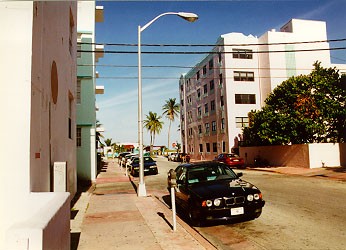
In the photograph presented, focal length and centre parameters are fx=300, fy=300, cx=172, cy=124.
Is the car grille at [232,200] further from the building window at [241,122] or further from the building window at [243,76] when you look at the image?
the building window at [243,76]

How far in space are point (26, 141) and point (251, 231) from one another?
16.6 feet

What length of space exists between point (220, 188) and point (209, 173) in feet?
3.86

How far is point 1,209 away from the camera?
13.6ft

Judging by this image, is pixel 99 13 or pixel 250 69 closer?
pixel 99 13

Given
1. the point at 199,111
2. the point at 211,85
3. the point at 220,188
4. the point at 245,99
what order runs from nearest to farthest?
the point at 220,188
the point at 245,99
the point at 211,85
the point at 199,111

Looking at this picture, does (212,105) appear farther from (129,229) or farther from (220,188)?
(129,229)

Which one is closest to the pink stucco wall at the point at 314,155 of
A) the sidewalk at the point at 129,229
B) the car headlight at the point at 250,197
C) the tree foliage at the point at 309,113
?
the tree foliage at the point at 309,113

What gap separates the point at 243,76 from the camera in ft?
129

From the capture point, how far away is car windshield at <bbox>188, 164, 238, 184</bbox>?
8.45 meters

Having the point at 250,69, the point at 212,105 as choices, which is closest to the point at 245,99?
the point at 250,69

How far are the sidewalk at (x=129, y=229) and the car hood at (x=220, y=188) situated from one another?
2.94ft

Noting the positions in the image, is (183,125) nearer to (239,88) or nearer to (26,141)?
(239,88)

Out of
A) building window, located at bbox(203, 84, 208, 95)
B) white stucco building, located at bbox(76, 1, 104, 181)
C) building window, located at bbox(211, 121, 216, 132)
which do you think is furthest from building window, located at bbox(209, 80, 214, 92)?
white stucco building, located at bbox(76, 1, 104, 181)

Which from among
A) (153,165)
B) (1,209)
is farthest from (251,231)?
(153,165)
